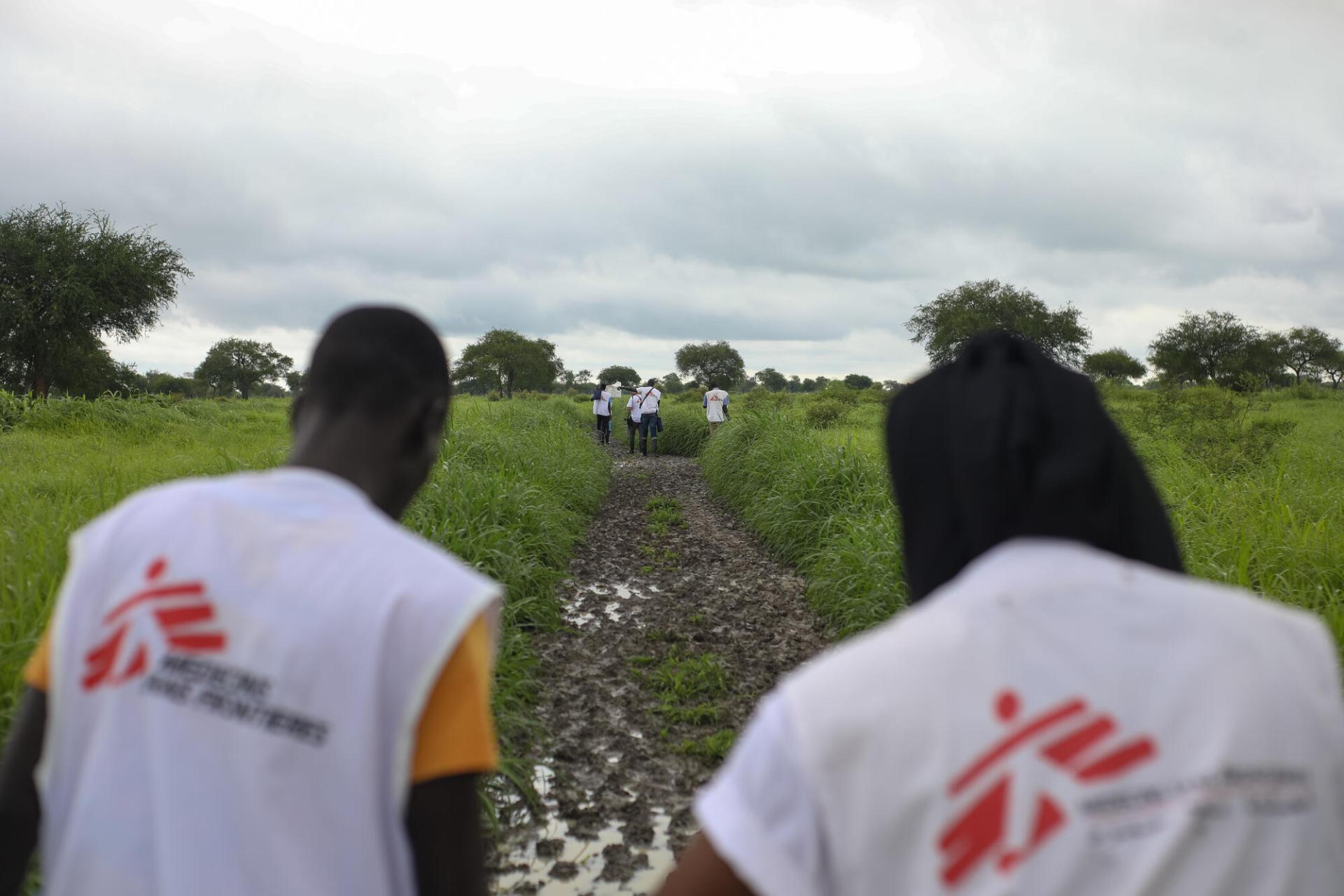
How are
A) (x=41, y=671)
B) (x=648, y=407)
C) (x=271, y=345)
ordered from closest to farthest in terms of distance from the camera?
(x=41, y=671), (x=648, y=407), (x=271, y=345)

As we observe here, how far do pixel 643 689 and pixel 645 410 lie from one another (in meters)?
15.2

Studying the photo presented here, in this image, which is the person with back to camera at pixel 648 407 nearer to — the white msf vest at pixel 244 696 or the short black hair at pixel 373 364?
the short black hair at pixel 373 364

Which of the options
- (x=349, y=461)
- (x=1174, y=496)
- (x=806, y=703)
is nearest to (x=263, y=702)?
(x=349, y=461)

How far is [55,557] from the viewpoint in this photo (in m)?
3.89

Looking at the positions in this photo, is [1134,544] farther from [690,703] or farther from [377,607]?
[690,703]

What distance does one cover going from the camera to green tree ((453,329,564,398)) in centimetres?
6141

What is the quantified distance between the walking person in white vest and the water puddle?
2319 mm

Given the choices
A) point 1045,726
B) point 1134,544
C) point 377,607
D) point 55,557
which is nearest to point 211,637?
point 377,607

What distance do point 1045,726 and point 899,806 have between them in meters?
0.18

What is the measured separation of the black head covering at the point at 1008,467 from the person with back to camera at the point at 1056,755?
0.35ft

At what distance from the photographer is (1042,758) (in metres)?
0.88

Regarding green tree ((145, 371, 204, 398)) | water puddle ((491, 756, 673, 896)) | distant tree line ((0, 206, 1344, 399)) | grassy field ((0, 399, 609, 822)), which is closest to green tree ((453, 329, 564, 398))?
distant tree line ((0, 206, 1344, 399))

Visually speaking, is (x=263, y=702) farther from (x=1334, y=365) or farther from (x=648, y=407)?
(x=1334, y=365)

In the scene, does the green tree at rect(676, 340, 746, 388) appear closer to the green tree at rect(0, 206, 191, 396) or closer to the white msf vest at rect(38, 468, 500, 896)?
the green tree at rect(0, 206, 191, 396)
